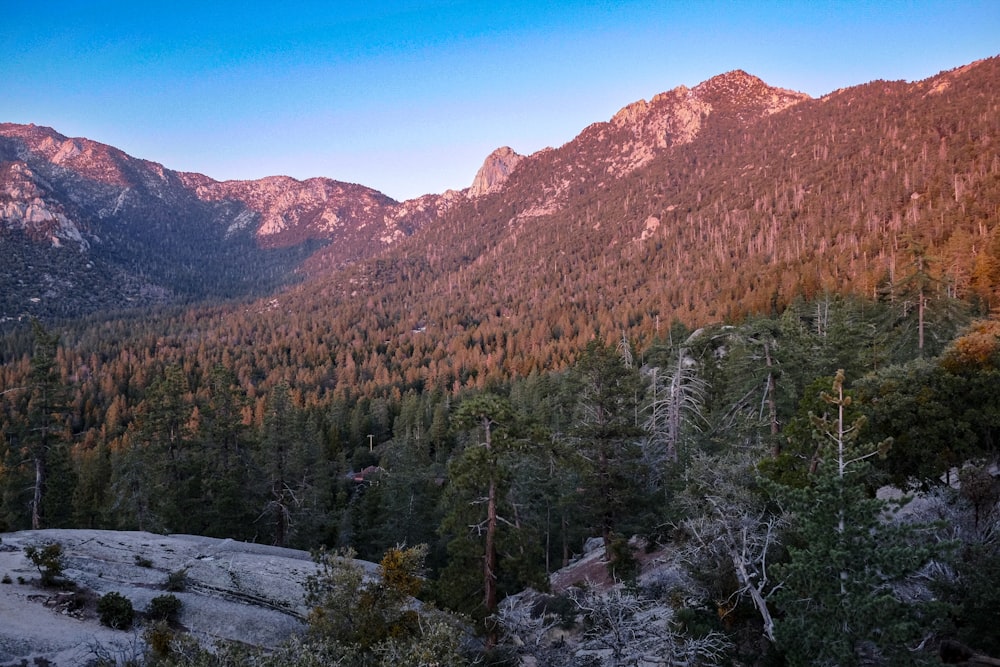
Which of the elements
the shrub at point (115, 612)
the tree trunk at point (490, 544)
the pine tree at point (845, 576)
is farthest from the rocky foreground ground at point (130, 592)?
the pine tree at point (845, 576)

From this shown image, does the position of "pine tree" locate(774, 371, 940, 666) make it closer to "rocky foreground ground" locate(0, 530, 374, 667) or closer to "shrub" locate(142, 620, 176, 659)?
"shrub" locate(142, 620, 176, 659)

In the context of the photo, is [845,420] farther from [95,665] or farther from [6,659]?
[6,659]

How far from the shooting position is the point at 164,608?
1515cm

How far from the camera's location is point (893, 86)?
598ft

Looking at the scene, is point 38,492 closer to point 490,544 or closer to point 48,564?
point 48,564

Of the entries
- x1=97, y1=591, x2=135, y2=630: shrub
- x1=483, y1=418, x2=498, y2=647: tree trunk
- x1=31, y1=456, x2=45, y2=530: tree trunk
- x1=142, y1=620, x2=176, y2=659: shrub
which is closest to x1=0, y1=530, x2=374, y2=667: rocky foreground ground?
x1=97, y1=591, x2=135, y2=630: shrub

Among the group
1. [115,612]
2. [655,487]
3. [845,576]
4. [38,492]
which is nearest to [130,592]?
[115,612]

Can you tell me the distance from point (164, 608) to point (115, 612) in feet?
3.89

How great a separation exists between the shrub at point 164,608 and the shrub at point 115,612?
19.8 inches

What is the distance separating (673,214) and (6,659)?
192851 millimetres

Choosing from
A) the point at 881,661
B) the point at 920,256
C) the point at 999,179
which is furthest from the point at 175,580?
the point at 999,179

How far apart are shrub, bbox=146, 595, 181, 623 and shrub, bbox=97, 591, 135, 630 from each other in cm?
50

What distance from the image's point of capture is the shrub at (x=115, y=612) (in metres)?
14.3

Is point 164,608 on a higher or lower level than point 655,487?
higher
